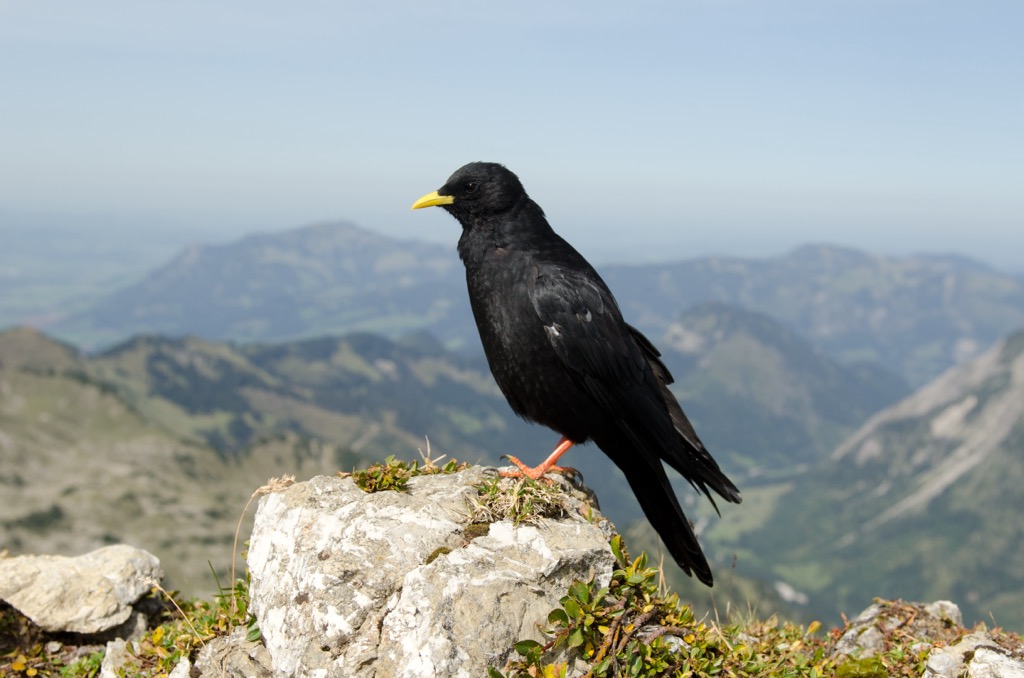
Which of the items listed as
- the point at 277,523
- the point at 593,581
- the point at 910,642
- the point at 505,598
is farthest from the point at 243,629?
the point at 910,642

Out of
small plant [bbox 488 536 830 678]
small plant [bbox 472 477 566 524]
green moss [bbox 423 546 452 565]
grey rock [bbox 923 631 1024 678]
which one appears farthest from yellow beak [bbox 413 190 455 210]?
grey rock [bbox 923 631 1024 678]

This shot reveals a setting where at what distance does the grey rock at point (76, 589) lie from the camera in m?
9.73

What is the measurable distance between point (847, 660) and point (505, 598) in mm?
4561

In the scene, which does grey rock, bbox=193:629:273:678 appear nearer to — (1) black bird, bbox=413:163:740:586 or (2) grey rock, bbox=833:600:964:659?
(1) black bird, bbox=413:163:740:586

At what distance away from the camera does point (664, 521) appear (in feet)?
31.7

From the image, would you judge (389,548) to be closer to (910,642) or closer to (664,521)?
(664,521)

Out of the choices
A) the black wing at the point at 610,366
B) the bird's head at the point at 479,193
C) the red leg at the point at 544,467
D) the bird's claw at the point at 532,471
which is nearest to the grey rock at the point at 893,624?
the black wing at the point at 610,366

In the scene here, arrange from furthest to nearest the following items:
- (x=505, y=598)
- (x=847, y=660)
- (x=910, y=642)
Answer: (x=910, y=642) → (x=847, y=660) → (x=505, y=598)

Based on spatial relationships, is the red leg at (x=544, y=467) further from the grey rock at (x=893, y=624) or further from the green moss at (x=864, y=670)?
the grey rock at (x=893, y=624)

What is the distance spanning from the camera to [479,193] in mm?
10711

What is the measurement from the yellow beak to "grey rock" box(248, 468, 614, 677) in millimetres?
4192

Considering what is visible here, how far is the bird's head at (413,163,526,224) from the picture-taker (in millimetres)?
10602

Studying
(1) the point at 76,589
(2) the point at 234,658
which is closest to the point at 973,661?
(2) the point at 234,658

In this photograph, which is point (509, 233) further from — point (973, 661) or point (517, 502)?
point (973, 661)
